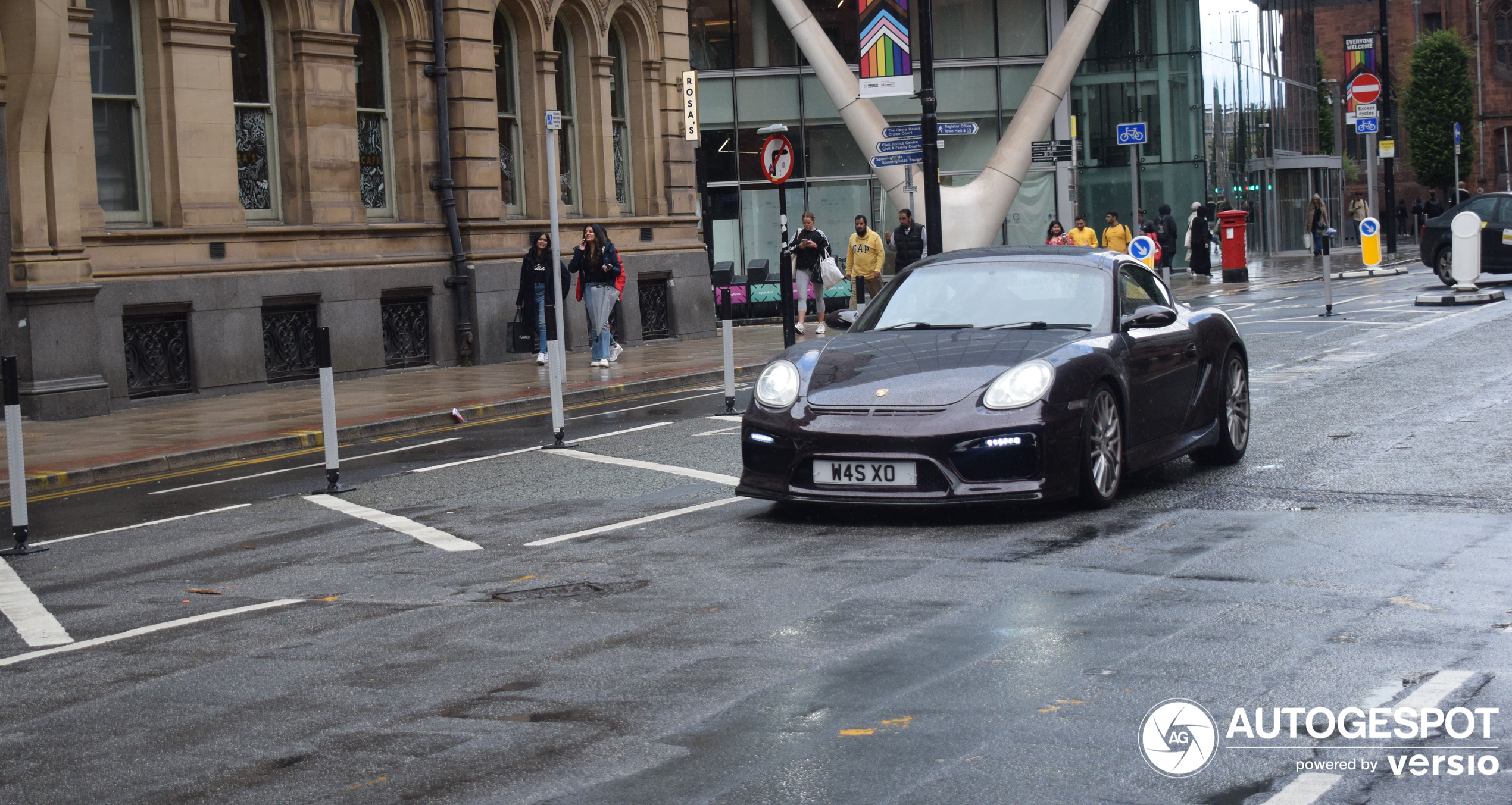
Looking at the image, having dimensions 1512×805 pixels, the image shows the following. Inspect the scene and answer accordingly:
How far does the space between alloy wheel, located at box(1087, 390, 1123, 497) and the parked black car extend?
847 inches

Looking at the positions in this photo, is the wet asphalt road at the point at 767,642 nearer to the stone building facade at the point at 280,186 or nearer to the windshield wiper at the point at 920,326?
the windshield wiper at the point at 920,326

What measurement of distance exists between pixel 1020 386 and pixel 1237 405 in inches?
109

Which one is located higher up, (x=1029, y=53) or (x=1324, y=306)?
(x=1029, y=53)

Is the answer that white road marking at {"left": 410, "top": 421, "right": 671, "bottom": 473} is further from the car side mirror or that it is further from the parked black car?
the parked black car

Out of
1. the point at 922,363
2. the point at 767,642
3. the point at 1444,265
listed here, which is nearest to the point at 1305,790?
the point at 767,642

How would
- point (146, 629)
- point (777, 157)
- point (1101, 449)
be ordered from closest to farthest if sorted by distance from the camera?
point (146, 629)
point (1101, 449)
point (777, 157)

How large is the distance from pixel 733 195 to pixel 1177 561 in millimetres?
33901

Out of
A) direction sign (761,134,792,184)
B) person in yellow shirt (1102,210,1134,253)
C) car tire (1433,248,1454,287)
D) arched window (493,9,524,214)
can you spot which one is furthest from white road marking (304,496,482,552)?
car tire (1433,248,1454,287)

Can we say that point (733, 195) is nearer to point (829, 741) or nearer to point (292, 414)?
point (292, 414)

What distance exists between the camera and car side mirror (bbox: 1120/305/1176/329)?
9.65 meters

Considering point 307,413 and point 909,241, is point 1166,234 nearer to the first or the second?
point 909,241

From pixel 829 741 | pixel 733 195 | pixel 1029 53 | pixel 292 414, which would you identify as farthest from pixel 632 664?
pixel 1029 53

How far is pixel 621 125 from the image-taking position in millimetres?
28750

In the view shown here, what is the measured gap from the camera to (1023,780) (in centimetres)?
458
